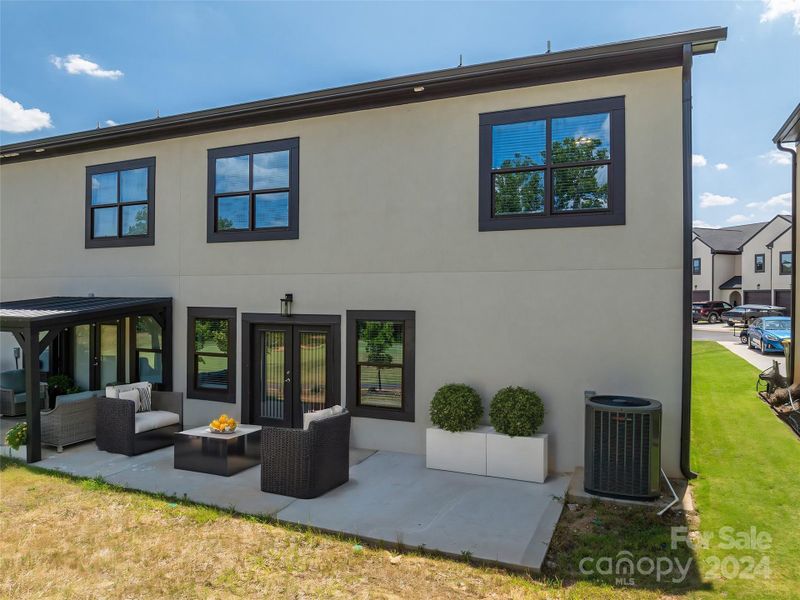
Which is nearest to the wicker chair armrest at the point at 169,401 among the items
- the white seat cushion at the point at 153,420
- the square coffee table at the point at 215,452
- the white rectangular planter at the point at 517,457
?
the white seat cushion at the point at 153,420

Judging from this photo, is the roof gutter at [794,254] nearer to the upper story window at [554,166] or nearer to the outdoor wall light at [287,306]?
the upper story window at [554,166]

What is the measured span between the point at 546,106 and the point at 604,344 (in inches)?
136

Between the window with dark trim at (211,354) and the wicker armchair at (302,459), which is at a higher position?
the window with dark trim at (211,354)

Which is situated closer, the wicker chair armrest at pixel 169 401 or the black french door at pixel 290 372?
the black french door at pixel 290 372

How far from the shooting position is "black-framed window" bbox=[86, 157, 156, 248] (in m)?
10.3

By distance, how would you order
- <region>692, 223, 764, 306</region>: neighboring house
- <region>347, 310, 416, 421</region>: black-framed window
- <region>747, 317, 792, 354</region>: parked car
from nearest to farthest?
<region>347, 310, 416, 421</region>: black-framed window
<region>747, 317, 792, 354</region>: parked car
<region>692, 223, 764, 306</region>: neighboring house

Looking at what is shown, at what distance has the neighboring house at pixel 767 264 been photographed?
35.3 metres

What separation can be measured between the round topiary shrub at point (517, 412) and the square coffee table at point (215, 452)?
358 centimetres

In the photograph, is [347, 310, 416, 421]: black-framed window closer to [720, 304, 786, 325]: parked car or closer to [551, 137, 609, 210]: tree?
[551, 137, 609, 210]: tree

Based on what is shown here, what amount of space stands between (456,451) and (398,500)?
1351 millimetres

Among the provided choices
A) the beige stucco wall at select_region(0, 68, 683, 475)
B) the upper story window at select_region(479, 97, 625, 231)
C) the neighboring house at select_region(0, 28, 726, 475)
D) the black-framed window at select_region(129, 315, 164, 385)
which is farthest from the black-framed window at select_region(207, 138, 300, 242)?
the upper story window at select_region(479, 97, 625, 231)

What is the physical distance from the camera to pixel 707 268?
42.2m

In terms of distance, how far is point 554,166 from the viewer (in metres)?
7.19

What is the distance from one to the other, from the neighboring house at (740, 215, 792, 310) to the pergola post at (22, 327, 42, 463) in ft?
136
